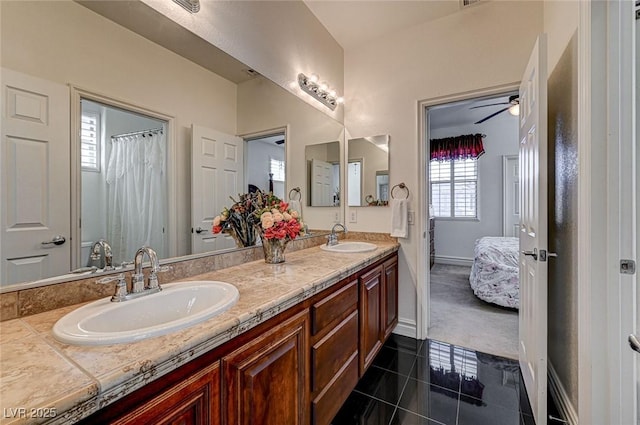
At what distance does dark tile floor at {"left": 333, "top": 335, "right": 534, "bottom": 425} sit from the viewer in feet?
5.17

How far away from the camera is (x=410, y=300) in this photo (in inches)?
101

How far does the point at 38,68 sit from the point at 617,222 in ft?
7.18

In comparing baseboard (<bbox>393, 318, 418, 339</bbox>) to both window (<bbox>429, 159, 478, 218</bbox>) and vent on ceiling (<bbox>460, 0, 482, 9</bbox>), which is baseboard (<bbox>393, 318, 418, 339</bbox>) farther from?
window (<bbox>429, 159, 478, 218</bbox>)

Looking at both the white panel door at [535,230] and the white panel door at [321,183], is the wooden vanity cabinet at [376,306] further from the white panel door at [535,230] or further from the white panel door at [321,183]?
the white panel door at [535,230]

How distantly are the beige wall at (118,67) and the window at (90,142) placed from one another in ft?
0.38

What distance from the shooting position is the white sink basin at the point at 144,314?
0.70 m

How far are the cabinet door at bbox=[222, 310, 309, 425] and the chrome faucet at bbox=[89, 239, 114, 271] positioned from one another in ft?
2.13

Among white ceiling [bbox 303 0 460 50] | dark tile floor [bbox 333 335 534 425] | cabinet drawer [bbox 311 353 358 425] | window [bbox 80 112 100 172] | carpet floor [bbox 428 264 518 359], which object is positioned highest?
white ceiling [bbox 303 0 460 50]

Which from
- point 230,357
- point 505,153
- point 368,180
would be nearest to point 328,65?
point 368,180

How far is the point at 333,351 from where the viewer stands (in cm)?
143

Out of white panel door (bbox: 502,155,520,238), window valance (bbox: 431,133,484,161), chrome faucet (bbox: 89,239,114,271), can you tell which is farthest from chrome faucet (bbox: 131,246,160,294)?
white panel door (bbox: 502,155,520,238)

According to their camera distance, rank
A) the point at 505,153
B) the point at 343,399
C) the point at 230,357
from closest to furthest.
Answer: the point at 230,357 < the point at 343,399 < the point at 505,153

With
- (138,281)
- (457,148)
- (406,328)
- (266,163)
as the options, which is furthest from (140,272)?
(457,148)

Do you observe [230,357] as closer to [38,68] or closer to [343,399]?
[343,399]
